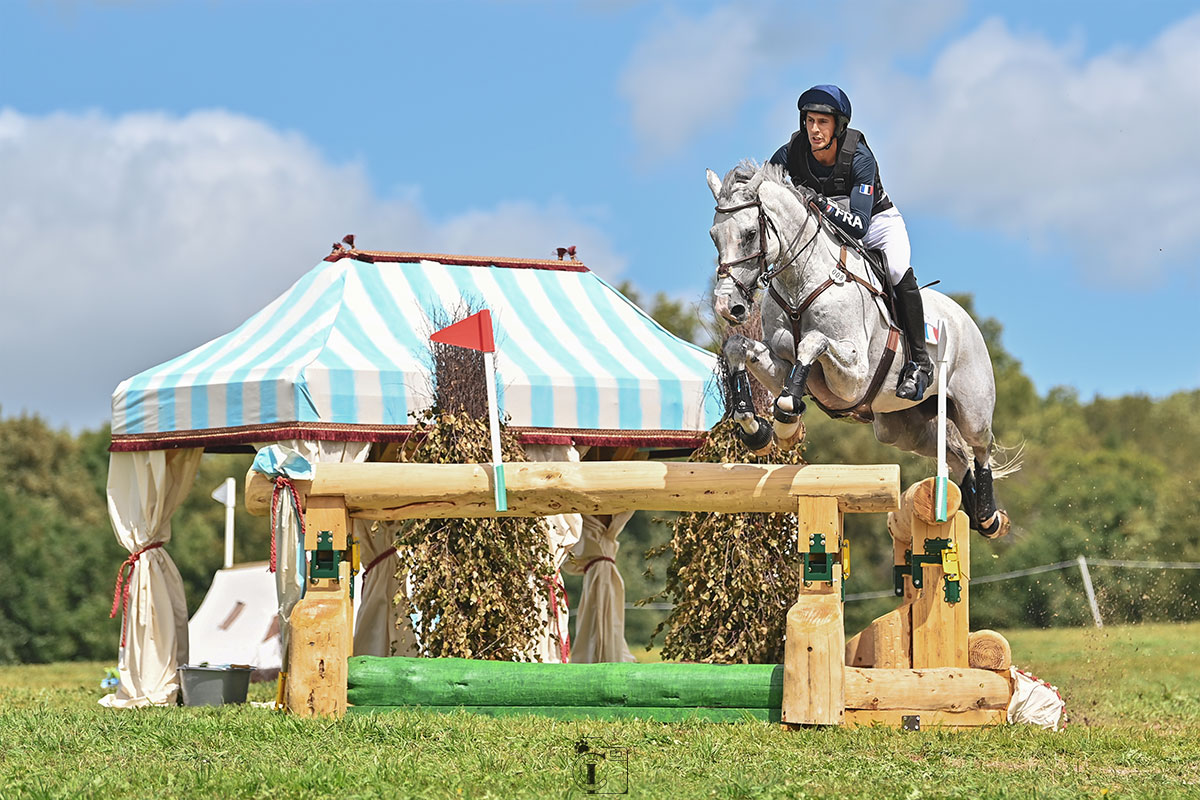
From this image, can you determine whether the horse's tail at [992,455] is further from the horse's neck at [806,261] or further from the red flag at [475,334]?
the red flag at [475,334]

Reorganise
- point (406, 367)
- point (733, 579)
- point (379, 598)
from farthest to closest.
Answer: point (406, 367), point (379, 598), point (733, 579)

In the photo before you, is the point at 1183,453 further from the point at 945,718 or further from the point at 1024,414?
the point at 945,718

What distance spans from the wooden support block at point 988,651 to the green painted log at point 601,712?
3.51 feet

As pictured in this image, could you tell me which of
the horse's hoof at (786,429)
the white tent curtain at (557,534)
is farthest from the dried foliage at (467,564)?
the horse's hoof at (786,429)

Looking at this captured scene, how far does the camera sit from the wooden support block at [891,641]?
666 centimetres

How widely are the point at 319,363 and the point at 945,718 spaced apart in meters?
4.89

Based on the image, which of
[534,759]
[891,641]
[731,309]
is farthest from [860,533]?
[534,759]

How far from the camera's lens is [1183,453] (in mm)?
38656

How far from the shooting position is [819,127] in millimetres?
6410

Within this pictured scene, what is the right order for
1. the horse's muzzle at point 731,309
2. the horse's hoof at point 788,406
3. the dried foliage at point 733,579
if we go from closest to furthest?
the horse's muzzle at point 731,309
the horse's hoof at point 788,406
the dried foliage at point 733,579

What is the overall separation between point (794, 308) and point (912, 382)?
684 mm

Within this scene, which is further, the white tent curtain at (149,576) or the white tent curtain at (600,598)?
the white tent curtain at (600,598)

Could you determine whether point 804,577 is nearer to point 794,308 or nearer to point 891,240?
point 794,308

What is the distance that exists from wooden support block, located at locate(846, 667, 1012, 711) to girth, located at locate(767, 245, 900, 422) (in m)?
1.21
